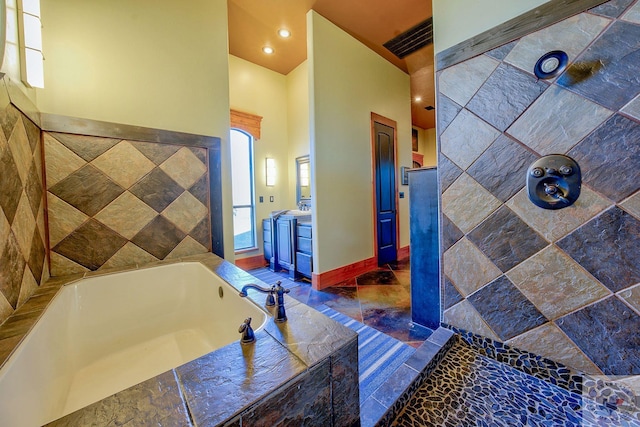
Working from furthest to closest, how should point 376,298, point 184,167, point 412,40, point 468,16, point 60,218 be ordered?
point 412,40 < point 376,298 < point 184,167 < point 60,218 < point 468,16

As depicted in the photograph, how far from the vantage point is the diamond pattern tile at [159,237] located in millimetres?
1826

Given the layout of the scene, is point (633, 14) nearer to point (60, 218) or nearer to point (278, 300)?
point (278, 300)

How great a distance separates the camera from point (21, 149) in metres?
1.21

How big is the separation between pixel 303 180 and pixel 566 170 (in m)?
3.15

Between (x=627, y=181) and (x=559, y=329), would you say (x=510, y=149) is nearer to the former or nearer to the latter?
(x=627, y=181)

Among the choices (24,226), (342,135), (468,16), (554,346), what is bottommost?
(554,346)

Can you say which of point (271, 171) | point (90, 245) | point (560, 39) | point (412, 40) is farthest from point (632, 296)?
point (271, 171)

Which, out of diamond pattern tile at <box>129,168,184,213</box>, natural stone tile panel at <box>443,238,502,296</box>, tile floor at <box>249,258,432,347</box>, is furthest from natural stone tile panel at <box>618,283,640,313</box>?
diamond pattern tile at <box>129,168,184,213</box>

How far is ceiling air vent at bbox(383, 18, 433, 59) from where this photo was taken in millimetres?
2895

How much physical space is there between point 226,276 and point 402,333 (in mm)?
1382

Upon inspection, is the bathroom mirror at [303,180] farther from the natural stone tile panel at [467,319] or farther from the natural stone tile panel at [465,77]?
the natural stone tile panel at [467,319]

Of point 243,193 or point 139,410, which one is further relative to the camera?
point 243,193

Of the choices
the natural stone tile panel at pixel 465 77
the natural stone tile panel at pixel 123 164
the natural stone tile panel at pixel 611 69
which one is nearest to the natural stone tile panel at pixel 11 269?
the natural stone tile panel at pixel 123 164

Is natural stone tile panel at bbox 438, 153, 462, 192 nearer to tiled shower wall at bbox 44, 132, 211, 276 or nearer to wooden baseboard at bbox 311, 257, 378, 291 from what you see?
wooden baseboard at bbox 311, 257, 378, 291
